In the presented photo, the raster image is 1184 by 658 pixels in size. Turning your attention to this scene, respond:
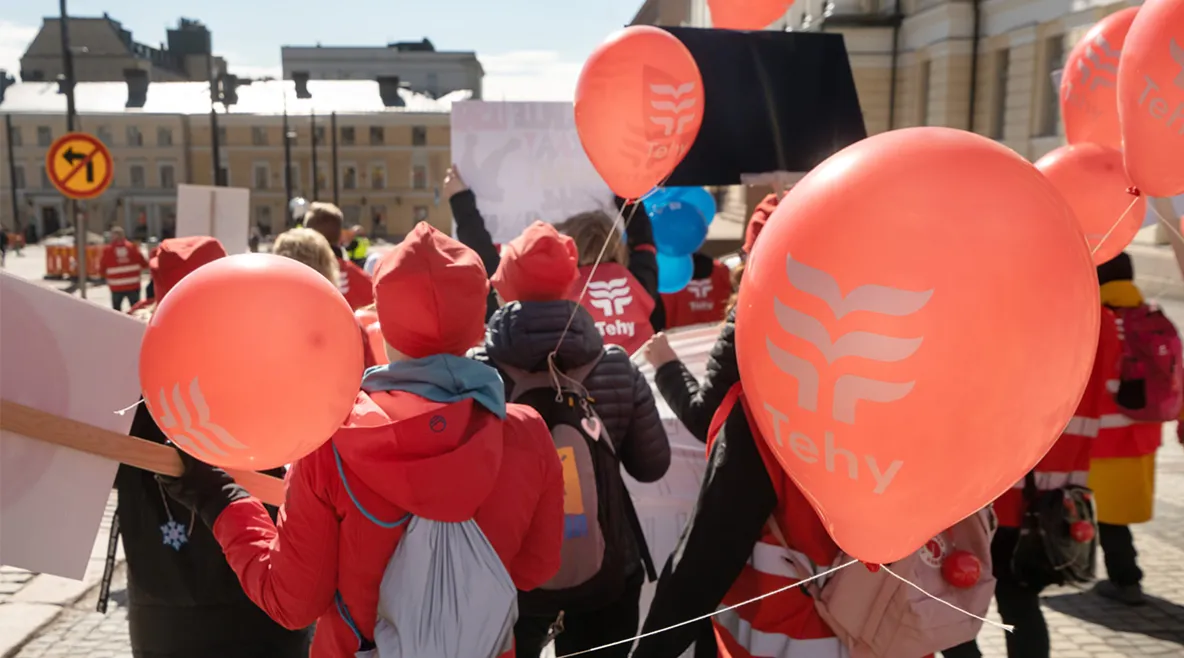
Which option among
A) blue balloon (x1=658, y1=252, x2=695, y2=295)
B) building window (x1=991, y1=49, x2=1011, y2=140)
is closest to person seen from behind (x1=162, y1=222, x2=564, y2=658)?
blue balloon (x1=658, y1=252, x2=695, y2=295)

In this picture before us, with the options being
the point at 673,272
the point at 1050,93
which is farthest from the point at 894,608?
the point at 1050,93

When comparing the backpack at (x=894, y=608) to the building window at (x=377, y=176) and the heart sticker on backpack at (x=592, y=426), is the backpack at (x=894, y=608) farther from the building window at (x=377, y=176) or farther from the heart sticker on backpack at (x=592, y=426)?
the building window at (x=377, y=176)

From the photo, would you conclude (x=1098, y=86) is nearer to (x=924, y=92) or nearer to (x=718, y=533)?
(x=718, y=533)

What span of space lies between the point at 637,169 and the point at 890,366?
2172mm

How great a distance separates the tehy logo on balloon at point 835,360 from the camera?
143 centimetres

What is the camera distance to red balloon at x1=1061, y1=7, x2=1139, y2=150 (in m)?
3.53

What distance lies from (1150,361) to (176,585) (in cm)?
382

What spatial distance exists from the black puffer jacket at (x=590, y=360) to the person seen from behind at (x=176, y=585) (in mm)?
769

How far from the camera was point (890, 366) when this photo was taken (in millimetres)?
1448

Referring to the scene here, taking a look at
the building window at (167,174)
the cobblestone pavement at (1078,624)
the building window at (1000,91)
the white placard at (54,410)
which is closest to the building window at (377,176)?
the building window at (167,174)

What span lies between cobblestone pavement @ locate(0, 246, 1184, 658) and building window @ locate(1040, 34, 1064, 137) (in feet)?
55.8

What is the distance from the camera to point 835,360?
148cm

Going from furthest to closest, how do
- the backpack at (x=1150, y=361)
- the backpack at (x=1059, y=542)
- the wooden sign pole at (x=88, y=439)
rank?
the backpack at (x=1150, y=361)
the backpack at (x=1059, y=542)
the wooden sign pole at (x=88, y=439)

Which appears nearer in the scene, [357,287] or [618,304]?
[618,304]
